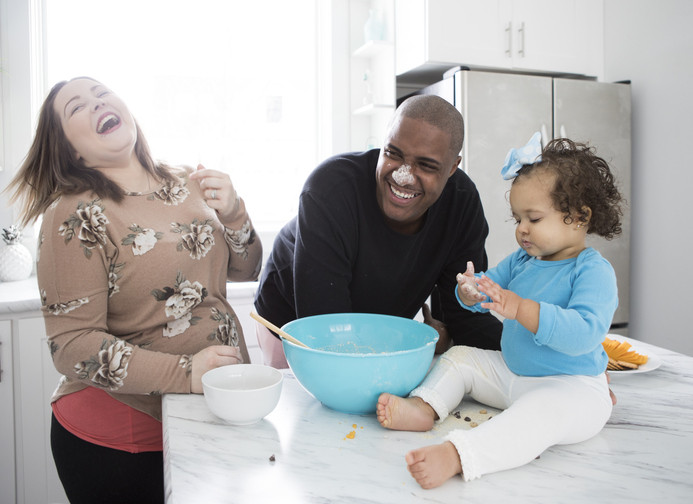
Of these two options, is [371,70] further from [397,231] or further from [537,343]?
[537,343]

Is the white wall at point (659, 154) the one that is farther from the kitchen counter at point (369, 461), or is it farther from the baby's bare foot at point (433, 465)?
the baby's bare foot at point (433, 465)

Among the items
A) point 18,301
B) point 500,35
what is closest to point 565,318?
point 18,301

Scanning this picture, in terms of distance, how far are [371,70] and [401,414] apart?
2.72 meters

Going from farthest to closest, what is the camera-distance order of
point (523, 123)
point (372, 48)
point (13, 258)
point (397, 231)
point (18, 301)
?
point (372, 48)
point (523, 123)
point (13, 258)
point (18, 301)
point (397, 231)

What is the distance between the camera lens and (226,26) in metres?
3.06

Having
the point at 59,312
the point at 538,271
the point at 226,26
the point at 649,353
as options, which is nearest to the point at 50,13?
the point at 226,26

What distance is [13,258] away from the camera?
2414 millimetres

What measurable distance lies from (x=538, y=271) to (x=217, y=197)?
26.8 inches

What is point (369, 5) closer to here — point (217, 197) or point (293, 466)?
point (217, 197)

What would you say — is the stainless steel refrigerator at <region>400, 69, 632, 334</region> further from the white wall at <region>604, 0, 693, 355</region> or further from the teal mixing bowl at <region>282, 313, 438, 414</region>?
the teal mixing bowl at <region>282, 313, 438, 414</region>

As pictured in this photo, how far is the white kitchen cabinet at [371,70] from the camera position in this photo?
9.78ft

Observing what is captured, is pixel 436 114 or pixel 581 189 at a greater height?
pixel 436 114

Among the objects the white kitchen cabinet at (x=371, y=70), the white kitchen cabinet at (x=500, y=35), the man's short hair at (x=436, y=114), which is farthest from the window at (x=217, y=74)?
the man's short hair at (x=436, y=114)

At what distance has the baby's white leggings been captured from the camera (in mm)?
741
